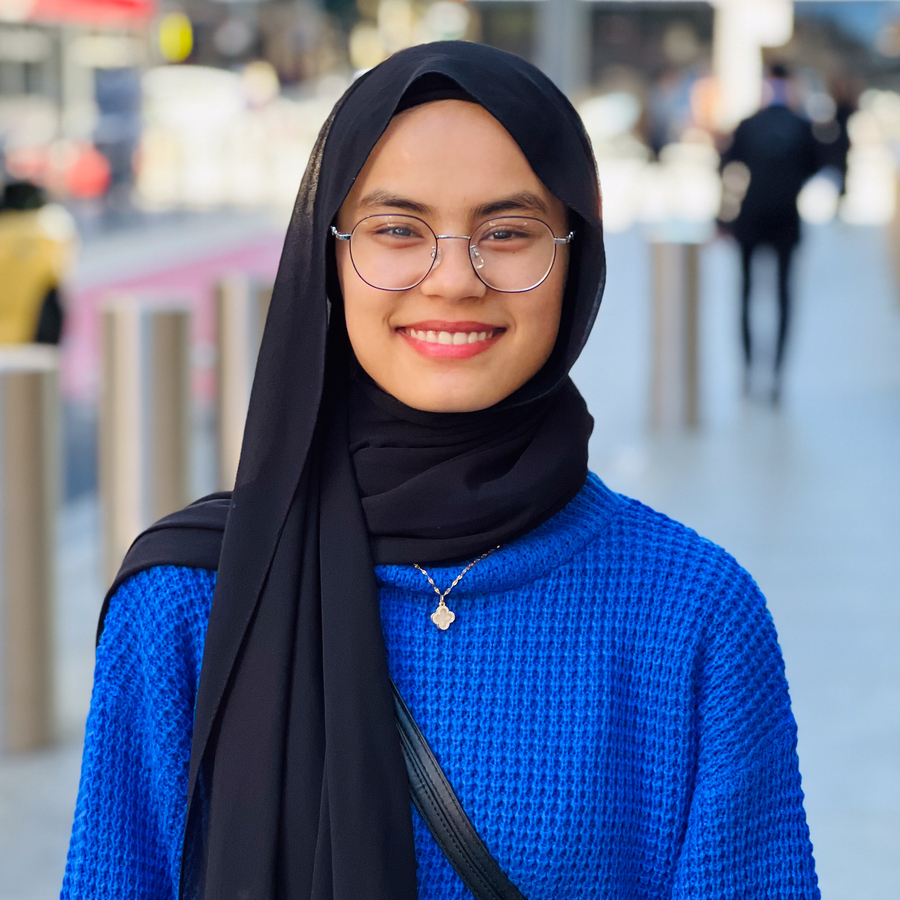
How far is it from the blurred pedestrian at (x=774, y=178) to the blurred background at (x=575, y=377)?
23 mm

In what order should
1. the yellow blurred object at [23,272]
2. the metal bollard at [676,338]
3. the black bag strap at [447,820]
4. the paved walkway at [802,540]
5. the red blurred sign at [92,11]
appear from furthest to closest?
the red blurred sign at [92,11]
the metal bollard at [676,338]
the yellow blurred object at [23,272]
the paved walkway at [802,540]
the black bag strap at [447,820]

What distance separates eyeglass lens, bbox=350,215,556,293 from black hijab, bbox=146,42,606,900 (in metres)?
0.06

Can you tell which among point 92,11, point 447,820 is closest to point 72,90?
point 92,11

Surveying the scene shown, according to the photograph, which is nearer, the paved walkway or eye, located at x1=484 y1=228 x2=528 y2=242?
eye, located at x1=484 y1=228 x2=528 y2=242

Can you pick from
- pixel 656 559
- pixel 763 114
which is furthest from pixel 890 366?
pixel 656 559

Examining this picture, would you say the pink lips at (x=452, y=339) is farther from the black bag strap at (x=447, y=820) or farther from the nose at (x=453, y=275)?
the black bag strap at (x=447, y=820)

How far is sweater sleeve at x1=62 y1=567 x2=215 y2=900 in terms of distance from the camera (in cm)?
167

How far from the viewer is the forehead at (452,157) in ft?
5.38

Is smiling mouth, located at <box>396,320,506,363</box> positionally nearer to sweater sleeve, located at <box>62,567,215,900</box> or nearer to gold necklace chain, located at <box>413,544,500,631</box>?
gold necklace chain, located at <box>413,544,500,631</box>

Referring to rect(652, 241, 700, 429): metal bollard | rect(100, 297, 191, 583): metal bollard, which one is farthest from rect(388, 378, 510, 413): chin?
rect(652, 241, 700, 429): metal bollard

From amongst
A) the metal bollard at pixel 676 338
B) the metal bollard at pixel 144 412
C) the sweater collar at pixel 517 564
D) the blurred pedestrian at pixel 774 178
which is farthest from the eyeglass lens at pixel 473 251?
the blurred pedestrian at pixel 774 178

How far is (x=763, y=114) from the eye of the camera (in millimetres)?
9195

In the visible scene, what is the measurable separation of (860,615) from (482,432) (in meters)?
4.15

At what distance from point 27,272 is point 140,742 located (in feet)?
21.7
